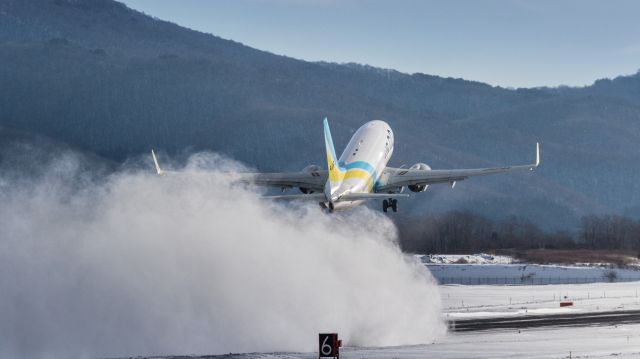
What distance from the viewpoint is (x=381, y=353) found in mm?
63281

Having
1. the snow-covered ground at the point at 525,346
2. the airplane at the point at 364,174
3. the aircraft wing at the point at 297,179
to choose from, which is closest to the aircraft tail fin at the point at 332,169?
the airplane at the point at 364,174

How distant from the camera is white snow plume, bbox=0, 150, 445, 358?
219 feet

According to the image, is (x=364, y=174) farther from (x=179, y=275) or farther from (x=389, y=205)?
(x=179, y=275)

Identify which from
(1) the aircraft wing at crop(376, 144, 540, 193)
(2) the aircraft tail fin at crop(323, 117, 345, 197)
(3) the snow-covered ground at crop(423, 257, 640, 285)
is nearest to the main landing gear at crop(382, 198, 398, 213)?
(1) the aircraft wing at crop(376, 144, 540, 193)

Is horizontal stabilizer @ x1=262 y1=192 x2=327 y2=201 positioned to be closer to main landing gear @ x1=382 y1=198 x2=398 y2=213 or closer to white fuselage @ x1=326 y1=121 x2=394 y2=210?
white fuselage @ x1=326 y1=121 x2=394 y2=210

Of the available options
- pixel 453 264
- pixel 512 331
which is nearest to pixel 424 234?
pixel 453 264

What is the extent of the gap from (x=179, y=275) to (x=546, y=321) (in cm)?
3444

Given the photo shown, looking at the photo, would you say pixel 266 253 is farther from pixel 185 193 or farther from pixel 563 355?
pixel 563 355

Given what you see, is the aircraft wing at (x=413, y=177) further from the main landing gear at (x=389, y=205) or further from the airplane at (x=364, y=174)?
the main landing gear at (x=389, y=205)

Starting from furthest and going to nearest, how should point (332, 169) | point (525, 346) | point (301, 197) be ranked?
point (332, 169), point (301, 197), point (525, 346)

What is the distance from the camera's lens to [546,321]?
293ft

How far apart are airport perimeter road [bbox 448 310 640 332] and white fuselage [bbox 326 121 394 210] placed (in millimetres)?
14150

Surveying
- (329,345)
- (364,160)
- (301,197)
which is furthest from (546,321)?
(329,345)

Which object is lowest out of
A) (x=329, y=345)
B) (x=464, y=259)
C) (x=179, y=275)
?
(x=329, y=345)
